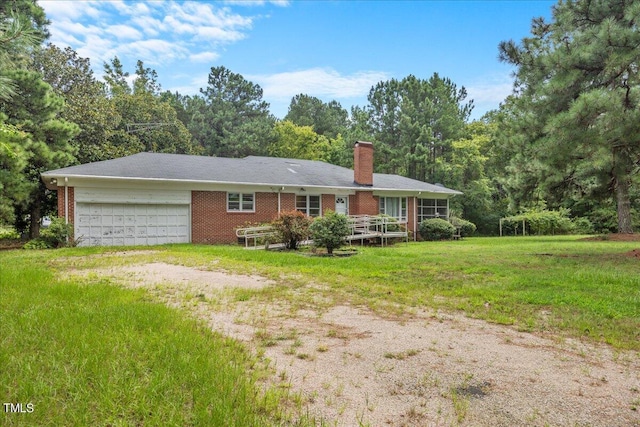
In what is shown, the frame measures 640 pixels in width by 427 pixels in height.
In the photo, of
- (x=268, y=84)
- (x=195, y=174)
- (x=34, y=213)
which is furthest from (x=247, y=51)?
(x=268, y=84)

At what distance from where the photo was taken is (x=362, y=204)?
68.6 ft

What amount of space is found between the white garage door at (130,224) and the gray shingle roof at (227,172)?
4.55 ft

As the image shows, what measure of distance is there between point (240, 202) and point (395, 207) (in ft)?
30.5

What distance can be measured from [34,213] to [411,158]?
24829 millimetres

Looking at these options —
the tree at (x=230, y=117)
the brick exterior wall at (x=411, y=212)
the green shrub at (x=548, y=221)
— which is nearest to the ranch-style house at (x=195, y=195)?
the brick exterior wall at (x=411, y=212)

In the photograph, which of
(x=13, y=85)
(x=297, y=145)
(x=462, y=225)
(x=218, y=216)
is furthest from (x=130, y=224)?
(x=297, y=145)

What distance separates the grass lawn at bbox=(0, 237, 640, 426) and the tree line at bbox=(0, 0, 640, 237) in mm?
3004

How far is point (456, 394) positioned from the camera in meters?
2.90

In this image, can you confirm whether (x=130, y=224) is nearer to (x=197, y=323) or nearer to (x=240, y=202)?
(x=240, y=202)

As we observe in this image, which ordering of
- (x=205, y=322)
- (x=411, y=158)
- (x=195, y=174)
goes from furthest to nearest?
(x=411, y=158) < (x=195, y=174) < (x=205, y=322)

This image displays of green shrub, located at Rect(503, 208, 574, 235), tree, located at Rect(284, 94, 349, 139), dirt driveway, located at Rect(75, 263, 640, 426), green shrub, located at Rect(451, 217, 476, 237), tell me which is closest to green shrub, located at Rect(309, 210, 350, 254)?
dirt driveway, located at Rect(75, 263, 640, 426)

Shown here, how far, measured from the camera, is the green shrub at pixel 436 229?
2195cm

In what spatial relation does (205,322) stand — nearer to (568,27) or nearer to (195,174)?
(568,27)

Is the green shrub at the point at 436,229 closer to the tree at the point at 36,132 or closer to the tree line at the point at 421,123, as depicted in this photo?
the tree line at the point at 421,123
